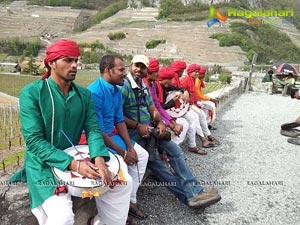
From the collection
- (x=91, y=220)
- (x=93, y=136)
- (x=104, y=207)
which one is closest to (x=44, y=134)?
(x=93, y=136)

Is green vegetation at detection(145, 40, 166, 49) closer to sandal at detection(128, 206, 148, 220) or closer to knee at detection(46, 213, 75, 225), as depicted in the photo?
sandal at detection(128, 206, 148, 220)

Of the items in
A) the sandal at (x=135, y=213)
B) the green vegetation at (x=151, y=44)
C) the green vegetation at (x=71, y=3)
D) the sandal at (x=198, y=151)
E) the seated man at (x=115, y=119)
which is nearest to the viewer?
the seated man at (x=115, y=119)

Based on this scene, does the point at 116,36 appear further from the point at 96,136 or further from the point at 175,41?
the point at 96,136

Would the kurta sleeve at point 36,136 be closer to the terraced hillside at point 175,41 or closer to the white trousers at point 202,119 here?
the white trousers at point 202,119

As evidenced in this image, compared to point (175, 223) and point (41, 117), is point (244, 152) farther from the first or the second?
point (41, 117)

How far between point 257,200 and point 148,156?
1335 mm

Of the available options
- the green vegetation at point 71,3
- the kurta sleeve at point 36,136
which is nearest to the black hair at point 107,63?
the kurta sleeve at point 36,136

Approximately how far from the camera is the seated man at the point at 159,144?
298cm

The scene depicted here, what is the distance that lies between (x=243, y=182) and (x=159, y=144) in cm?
130

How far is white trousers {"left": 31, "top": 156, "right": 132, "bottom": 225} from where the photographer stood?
1968mm

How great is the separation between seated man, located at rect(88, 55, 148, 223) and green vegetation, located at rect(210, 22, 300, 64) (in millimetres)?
40158

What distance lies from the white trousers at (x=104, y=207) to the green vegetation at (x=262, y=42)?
40755mm

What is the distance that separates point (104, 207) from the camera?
7.57 feet

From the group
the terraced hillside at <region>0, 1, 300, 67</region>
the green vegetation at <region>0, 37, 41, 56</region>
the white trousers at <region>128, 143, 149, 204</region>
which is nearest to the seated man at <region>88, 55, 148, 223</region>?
the white trousers at <region>128, 143, 149, 204</region>
